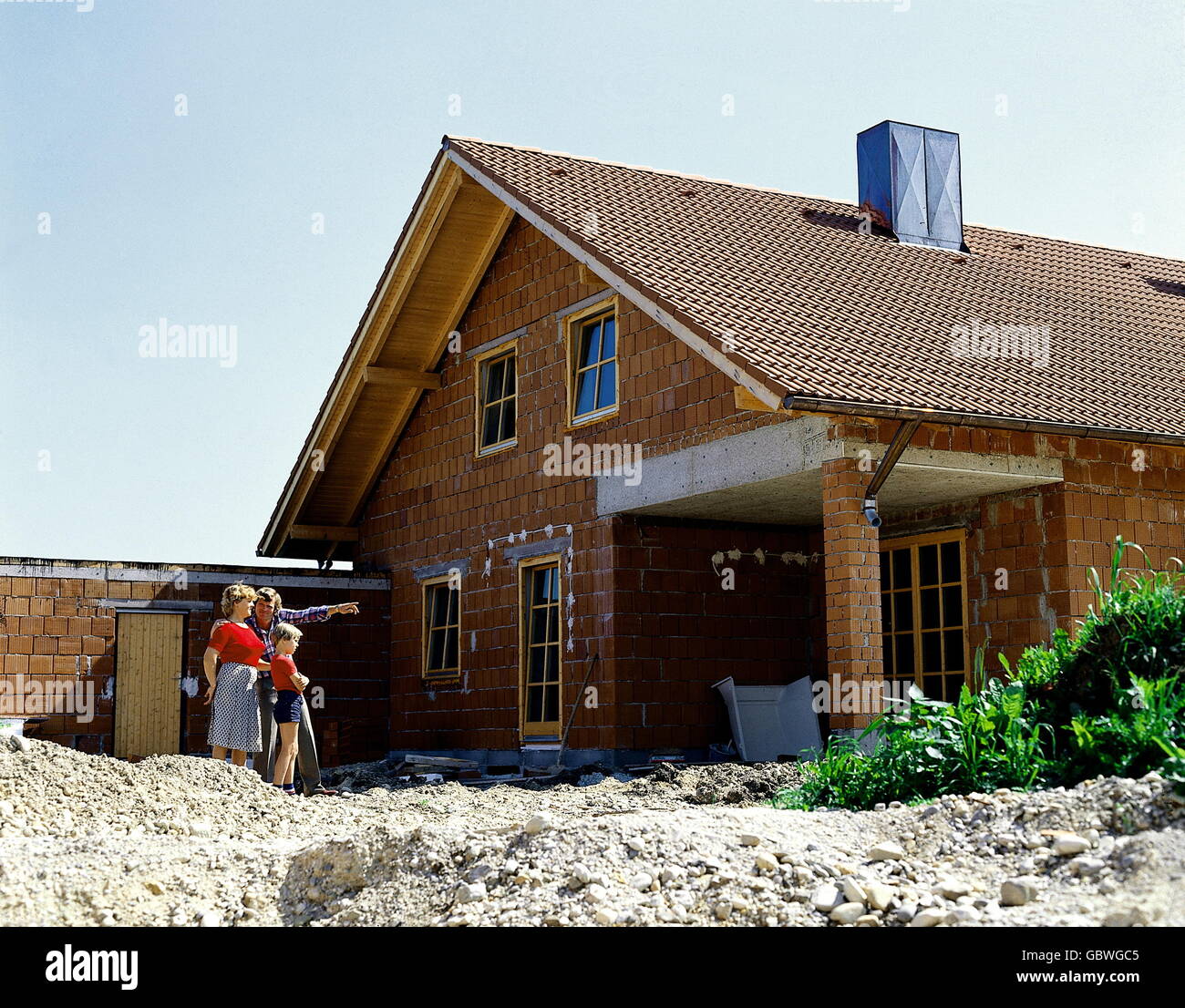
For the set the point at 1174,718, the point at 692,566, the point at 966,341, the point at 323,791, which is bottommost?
the point at 323,791

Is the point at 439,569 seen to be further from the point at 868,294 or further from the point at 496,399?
the point at 868,294

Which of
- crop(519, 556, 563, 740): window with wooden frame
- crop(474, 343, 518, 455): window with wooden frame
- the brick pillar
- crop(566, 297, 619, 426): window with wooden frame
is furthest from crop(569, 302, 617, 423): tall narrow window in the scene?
the brick pillar

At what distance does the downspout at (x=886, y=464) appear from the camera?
33.7 ft

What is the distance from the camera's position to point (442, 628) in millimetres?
16781

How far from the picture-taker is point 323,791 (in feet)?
36.8

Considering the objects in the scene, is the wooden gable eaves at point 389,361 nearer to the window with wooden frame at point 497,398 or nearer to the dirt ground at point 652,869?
the window with wooden frame at point 497,398

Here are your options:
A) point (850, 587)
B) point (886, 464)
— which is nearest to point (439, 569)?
point (850, 587)

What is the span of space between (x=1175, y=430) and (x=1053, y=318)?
11.6 ft

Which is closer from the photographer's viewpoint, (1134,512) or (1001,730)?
(1001,730)

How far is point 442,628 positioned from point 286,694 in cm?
639

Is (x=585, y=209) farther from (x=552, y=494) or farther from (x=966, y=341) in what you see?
(x=966, y=341)

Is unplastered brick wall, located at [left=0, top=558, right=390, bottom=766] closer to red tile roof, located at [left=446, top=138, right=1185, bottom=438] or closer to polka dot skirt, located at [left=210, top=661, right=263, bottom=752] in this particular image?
polka dot skirt, located at [left=210, top=661, right=263, bottom=752]
